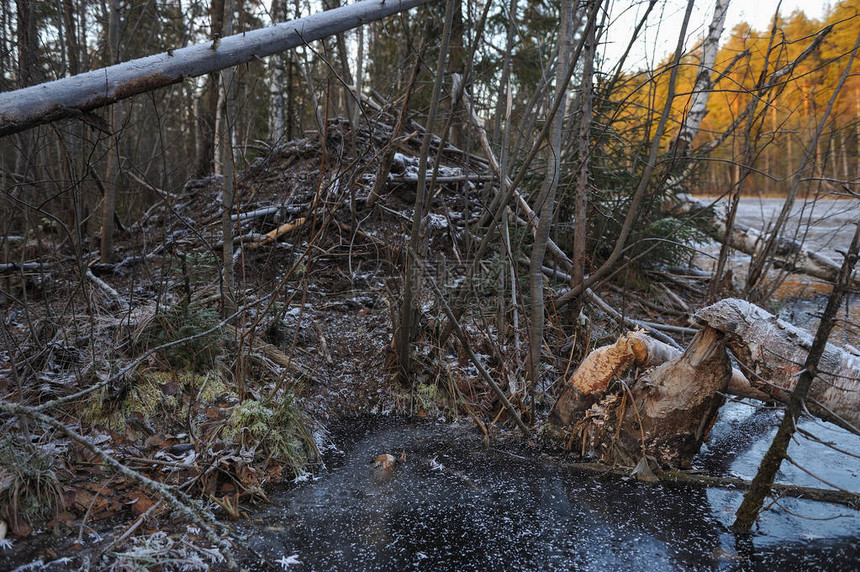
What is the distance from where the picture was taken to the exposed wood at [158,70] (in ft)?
8.60

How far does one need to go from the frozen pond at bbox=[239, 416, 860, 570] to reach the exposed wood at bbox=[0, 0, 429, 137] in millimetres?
2387

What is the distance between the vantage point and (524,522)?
303 centimetres

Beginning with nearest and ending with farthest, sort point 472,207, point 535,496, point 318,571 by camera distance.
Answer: point 318,571 < point 535,496 < point 472,207

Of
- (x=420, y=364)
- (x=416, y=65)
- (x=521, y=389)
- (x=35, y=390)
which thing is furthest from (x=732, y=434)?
(x=35, y=390)

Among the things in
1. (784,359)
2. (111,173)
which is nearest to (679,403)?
(784,359)

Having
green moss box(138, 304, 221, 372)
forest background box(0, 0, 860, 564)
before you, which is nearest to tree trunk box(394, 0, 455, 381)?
forest background box(0, 0, 860, 564)

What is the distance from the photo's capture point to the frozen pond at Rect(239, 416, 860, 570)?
2668 mm

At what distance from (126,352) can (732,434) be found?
4.79 meters

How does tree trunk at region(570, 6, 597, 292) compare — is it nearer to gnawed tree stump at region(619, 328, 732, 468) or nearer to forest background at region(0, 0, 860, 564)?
forest background at region(0, 0, 860, 564)

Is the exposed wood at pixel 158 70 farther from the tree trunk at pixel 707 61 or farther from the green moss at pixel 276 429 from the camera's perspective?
the tree trunk at pixel 707 61

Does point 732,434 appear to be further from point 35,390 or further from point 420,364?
point 35,390

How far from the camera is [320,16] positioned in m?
3.52

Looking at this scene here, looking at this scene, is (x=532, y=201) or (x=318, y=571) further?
(x=532, y=201)

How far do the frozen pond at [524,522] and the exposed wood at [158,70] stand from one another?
94.0 inches
